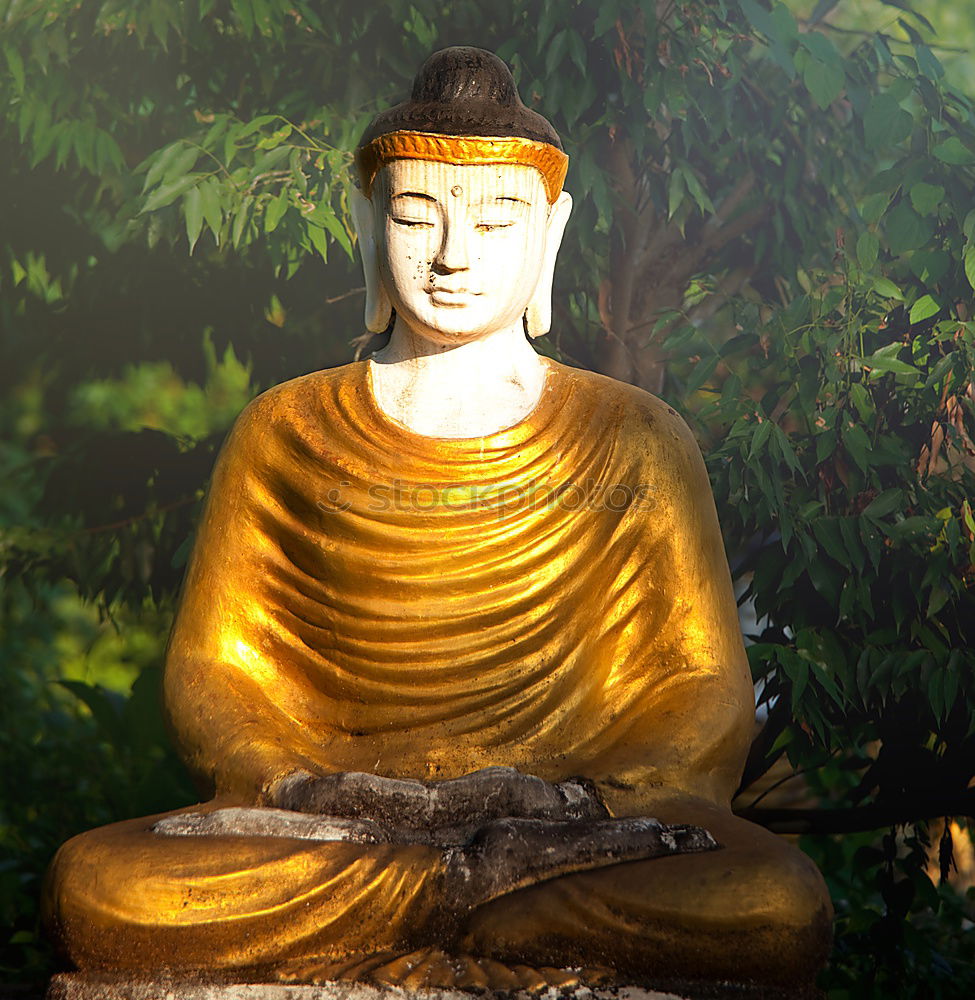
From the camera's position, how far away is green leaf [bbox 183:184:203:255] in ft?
16.3

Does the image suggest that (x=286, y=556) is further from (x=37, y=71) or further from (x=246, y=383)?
(x=37, y=71)

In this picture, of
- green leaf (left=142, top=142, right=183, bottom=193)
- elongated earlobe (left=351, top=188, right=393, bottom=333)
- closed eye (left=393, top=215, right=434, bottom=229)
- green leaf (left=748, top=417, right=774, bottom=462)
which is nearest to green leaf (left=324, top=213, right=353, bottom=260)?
green leaf (left=142, top=142, right=183, bottom=193)

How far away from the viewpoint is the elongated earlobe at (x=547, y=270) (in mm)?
3584

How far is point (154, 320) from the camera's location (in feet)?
18.0

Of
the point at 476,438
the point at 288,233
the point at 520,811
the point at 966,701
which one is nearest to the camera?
the point at 520,811

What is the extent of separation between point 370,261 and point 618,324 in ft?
6.61

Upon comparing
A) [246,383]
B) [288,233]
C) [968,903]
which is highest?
[288,233]

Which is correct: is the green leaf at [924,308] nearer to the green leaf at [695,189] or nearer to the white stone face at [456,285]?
the green leaf at [695,189]

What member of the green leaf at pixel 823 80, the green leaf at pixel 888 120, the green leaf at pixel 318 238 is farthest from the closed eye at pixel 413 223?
the green leaf at pixel 888 120

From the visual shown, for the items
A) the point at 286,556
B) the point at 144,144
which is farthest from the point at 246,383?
the point at 286,556

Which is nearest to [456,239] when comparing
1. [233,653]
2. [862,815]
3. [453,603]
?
[453,603]

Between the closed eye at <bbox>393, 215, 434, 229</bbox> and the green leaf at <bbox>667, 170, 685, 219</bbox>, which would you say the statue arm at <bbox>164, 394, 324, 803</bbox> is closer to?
the closed eye at <bbox>393, 215, 434, 229</bbox>

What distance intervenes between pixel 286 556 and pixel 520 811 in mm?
827

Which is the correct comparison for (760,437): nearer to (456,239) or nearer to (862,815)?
(862,815)
